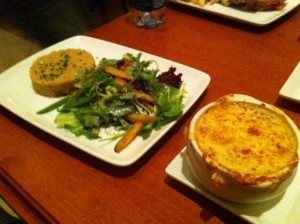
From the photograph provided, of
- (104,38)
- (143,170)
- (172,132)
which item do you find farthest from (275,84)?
(104,38)

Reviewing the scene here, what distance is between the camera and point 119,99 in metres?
0.99

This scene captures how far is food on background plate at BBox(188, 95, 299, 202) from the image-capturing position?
2.00ft

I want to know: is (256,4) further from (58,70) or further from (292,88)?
(58,70)

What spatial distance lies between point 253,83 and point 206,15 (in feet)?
1.76

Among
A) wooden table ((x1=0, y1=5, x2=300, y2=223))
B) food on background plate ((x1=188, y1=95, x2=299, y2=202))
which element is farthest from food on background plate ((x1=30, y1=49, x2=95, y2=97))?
food on background plate ((x1=188, y1=95, x2=299, y2=202))

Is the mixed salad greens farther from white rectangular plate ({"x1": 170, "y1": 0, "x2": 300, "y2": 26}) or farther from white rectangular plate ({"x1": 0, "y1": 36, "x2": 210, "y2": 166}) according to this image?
white rectangular plate ({"x1": 170, "y1": 0, "x2": 300, "y2": 26})

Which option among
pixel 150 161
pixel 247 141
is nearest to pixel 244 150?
pixel 247 141

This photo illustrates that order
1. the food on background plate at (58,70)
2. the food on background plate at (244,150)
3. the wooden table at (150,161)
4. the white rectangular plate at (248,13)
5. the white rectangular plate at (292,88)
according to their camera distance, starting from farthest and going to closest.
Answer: the white rectangular plate at (248,13), the food on background plate at (58,70), the white rectangular plate at (292,88), the wooden table at (150,161), the food on background plate at (244,150)

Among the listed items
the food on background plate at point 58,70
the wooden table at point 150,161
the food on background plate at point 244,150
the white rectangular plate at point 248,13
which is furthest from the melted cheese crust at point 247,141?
the white rectangular plate at point 248,13

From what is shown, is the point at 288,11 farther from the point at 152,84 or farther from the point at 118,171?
the point at 118,171

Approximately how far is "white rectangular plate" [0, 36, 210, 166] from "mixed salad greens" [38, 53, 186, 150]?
0.03 m

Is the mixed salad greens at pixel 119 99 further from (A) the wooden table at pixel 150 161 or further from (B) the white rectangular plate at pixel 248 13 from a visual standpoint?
(B) the white rectangular plate at pixel 248 13

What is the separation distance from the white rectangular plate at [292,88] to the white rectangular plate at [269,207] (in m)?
0.30

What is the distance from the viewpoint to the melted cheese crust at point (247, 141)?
0.62 m
